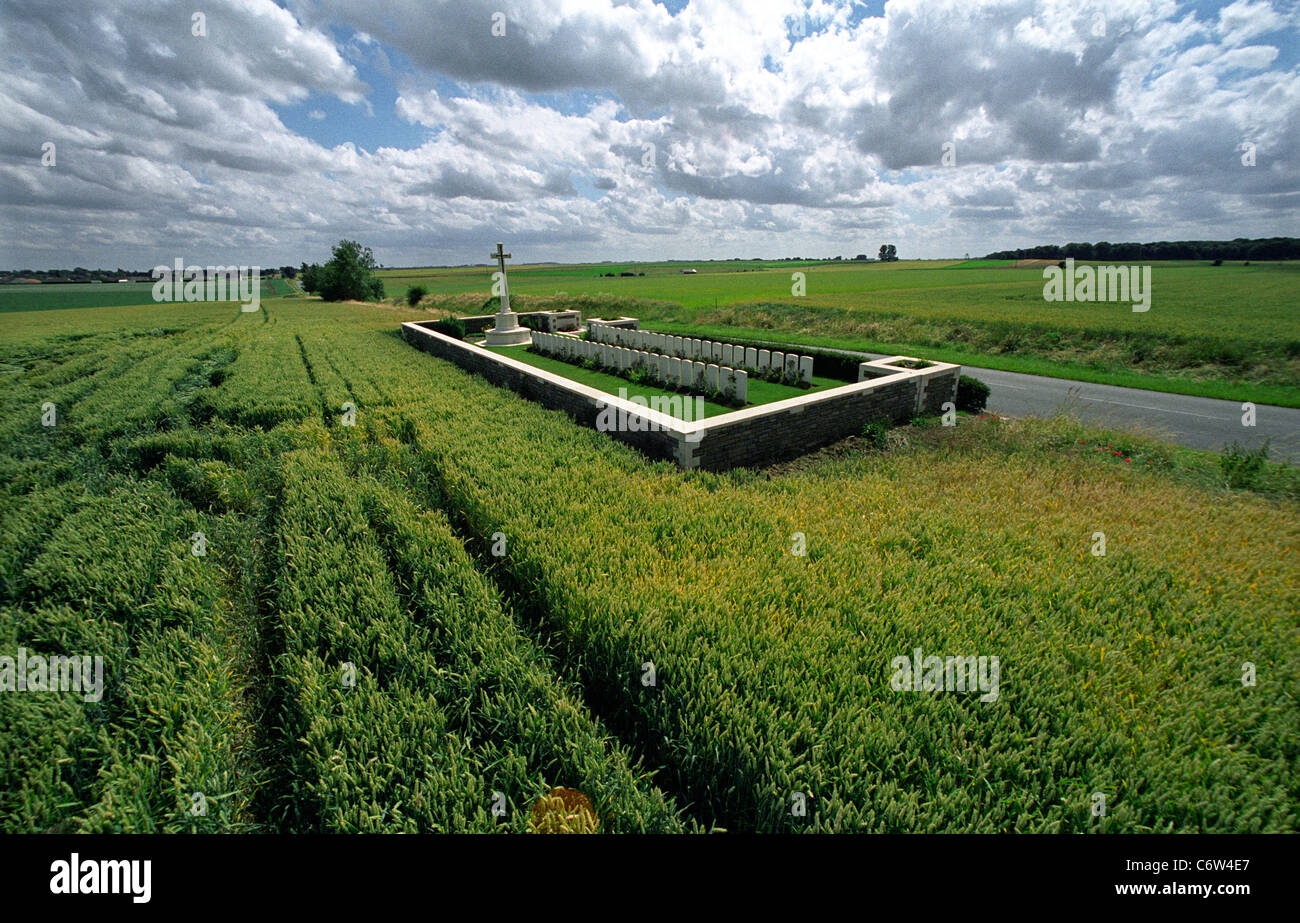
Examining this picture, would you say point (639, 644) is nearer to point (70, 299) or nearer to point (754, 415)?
point (754, 415)

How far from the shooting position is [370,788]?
2.79 meters

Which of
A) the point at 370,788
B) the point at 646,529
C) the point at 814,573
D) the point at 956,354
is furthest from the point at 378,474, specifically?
the point at 956,354

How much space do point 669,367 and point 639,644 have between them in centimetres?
975

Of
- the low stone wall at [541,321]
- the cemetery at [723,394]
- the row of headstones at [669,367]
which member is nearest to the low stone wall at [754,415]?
the cemetery at [723,394]

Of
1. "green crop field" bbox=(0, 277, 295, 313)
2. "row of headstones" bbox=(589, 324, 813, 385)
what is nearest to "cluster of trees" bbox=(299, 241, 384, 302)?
"green crop field" bbox=(0, 277, 295, 313)

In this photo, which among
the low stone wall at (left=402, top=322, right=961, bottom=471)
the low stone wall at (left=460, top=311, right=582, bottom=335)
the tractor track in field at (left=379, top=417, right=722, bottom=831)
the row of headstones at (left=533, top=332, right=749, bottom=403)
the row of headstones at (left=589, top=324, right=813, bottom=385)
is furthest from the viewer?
the low stone wall at (left=460, top=311, right=582, bottom=335)

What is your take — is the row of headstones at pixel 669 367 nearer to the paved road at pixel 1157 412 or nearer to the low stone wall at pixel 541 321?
the low stone wall at pixel 541 321

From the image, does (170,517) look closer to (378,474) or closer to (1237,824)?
(378,474)

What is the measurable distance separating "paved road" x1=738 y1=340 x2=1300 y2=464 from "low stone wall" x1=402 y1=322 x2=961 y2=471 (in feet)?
8.48

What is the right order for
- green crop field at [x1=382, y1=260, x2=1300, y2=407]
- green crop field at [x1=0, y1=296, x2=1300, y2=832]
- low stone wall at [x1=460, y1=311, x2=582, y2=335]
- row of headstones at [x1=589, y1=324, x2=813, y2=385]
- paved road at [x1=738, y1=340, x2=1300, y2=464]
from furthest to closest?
low stone wall at [x1=460, y1=311, x2=582, y2=335] < green crop field at [x1=382, y1=260, x2=1300, y2=407] < row of headstones at [x1=589, y1=324, x2=813, y2=385] < paved road at [x1=738, y1=340, x2=1300, y2=464] < green crop field at [x1=0, y1=296, x2=1300, y2=832]

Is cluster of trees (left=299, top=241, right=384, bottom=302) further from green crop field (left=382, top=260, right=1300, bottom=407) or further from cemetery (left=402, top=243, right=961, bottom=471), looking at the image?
cemetery (left=402, top=243, right=961, bottom=471)

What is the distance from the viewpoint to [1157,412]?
11.9 meters

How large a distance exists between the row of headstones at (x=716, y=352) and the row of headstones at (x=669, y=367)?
57cm

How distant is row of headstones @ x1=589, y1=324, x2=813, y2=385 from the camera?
41.5 ft
